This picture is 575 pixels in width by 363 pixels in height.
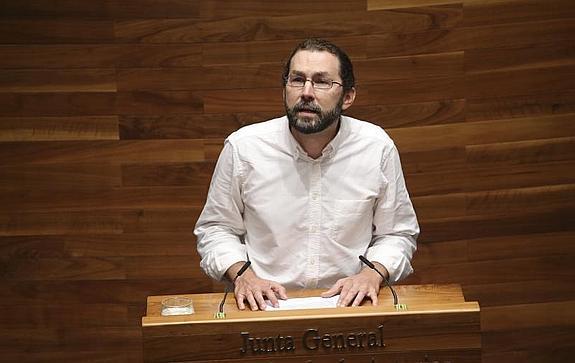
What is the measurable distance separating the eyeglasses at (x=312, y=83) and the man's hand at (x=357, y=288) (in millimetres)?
370

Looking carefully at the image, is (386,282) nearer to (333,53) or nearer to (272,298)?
(272,298)

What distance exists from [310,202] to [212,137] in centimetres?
79

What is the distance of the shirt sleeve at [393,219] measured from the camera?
230 centimetres

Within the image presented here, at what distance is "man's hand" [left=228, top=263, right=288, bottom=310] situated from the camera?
205cm

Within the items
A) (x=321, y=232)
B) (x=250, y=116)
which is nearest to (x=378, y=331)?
(x=321, y=232)

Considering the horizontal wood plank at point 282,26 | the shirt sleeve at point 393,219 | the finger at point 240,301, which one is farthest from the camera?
the horizontal wood plank at point 282,26

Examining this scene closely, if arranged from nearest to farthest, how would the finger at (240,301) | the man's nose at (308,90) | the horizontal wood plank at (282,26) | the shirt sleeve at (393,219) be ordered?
the finger at (240,301), the man's nose at (308,90), the shirt sleeve at (393,219), the horizontal wood plank at (282,26)

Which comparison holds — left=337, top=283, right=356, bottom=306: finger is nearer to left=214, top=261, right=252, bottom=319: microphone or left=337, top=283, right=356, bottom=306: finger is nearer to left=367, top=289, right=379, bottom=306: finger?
left=367, top=289, right=379, bottom=306: finger

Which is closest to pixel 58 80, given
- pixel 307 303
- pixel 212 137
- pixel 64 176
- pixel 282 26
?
pixel 64 176

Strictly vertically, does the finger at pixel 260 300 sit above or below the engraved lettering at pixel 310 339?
above

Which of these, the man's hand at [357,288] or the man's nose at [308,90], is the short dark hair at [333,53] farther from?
the man's hand at [357,288]

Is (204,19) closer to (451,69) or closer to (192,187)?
(192,187)

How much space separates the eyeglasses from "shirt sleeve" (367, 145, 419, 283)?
0.68 feet

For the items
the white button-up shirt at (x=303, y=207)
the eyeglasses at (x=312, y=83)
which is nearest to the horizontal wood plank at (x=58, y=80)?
the white button-up shirt at (x=303, y=207)
